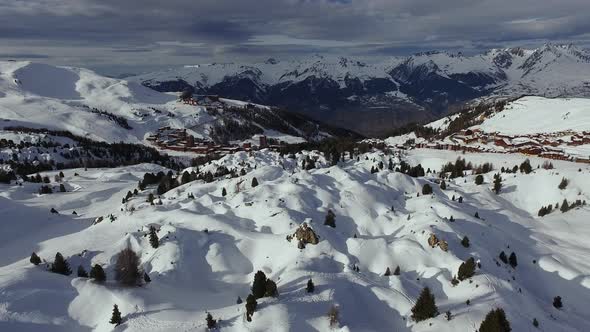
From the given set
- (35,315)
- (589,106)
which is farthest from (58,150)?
(589,106)

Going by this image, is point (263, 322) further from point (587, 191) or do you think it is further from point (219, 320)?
point (587, 191)

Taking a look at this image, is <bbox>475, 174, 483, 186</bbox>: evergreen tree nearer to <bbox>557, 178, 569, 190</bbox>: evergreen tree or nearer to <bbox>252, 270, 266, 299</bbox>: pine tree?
<bbox>557, 178, 569, 190</bbox>: evergreen tree

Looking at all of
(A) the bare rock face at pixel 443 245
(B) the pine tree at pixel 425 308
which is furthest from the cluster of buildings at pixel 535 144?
(B) the pine tree at pixel 425 308

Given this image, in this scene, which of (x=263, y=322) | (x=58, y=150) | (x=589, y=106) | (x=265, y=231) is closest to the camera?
(x=263, y=322)

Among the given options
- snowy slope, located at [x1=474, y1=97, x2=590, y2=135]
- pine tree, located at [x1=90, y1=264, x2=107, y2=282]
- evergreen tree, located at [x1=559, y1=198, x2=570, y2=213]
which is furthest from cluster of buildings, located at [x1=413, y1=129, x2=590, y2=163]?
pine tree, located at [x1=90, y1=264, x2=107, y2=282]

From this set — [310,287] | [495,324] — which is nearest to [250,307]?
[310,287]
